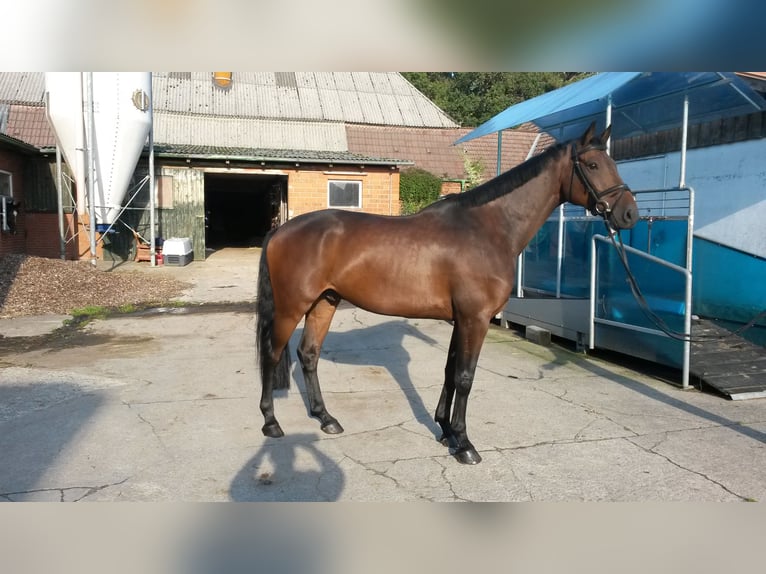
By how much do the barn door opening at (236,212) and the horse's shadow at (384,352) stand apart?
1605cm

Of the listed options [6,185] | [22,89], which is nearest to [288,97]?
[22,89]

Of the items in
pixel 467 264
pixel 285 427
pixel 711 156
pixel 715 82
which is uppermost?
pixel 715 82

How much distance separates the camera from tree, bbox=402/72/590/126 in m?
37.1

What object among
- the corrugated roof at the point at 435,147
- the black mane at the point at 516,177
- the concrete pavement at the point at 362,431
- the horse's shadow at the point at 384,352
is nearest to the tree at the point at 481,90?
the corrugated roof at the point at 435,147

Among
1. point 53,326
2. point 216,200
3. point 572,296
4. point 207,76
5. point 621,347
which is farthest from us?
point 216,200

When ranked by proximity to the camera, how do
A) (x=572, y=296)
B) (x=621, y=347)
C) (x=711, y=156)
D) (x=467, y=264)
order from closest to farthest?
(x=467, y=264) → (x=621, y=347) → (x=711, y=156) → (x=572, y=296)

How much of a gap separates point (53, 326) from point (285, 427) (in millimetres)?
6242

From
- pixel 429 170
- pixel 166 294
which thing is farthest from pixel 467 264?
pixel 429 170

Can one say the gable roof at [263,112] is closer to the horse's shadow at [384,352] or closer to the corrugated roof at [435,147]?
Answer: the corrugated roof at [435,147]

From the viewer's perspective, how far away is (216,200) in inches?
1168

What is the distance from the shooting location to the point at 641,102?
22.0 feet

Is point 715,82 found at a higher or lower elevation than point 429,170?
lower

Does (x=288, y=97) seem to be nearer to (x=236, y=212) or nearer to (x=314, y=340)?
(x=236, y=212)
